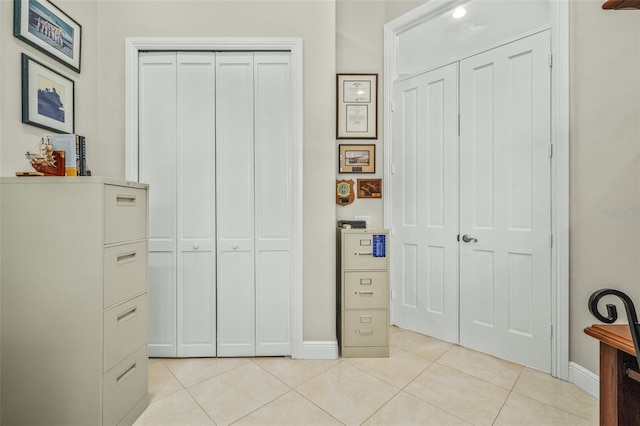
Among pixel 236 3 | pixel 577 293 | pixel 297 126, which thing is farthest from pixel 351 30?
pixel 577 293

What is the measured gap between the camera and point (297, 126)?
2.11 m

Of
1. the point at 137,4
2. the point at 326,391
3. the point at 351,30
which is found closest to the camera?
the point at 326,391

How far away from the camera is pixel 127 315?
1.46 meters

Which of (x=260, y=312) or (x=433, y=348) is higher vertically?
(x=260, y=312)

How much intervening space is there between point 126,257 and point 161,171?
0.88 meters

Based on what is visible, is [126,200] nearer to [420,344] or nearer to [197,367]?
[197,367]

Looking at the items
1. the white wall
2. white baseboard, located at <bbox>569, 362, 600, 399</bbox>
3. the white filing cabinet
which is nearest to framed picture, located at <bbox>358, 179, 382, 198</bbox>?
the white filing cabinet

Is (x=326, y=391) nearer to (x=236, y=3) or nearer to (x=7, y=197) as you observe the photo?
(x=7, y=197)

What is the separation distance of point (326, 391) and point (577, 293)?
1704 millimetres

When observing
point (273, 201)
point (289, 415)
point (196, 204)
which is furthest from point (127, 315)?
point (273, 201)

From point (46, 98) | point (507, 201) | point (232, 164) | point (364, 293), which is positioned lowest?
point (364, 293)

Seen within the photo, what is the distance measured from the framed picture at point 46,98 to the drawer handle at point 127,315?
1176 millimetres

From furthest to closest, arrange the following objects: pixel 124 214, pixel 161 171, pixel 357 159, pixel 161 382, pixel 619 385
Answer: pixel 357 159 → pixel 161 171 → pixel 161 382 → pixel 124 214 → pixel 619 385

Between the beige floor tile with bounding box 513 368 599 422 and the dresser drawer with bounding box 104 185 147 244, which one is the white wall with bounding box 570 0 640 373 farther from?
the dresser drawer with bounding box 104 185 147 244
